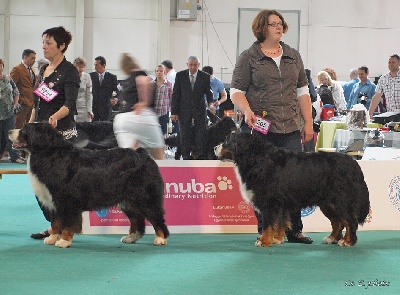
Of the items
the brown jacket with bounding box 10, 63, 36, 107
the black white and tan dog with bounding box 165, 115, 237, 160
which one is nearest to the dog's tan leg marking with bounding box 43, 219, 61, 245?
the black white and tan dog with bounding box 165, 115, 237, 160

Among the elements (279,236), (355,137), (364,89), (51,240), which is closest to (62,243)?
(51,240)

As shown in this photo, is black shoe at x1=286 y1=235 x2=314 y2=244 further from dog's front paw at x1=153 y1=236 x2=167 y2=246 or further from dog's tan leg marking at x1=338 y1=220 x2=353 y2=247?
dog's front paw at x1=153 y1=236 x2=167 y2=246

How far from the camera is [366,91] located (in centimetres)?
1210

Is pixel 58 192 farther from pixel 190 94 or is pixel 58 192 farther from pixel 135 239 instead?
pixel 190 94

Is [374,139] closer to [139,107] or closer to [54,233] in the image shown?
[139,107]

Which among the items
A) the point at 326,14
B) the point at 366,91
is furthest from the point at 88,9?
the point at 366,91

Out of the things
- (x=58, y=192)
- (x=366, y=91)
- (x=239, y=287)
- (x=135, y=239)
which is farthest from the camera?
(x=366, y=91)

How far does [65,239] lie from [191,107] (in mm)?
5361

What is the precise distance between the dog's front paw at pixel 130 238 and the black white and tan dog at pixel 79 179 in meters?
0.19

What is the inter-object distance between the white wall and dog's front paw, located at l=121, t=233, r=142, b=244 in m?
11.8

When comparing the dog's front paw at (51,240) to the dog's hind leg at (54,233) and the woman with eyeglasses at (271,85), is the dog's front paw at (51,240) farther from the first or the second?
the woman with eyeglasses at (271,85)

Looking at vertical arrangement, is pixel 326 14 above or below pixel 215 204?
above

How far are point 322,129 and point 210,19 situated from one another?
8242 millimetres

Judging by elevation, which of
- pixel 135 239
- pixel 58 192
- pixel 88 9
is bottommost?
pixel 135 239
